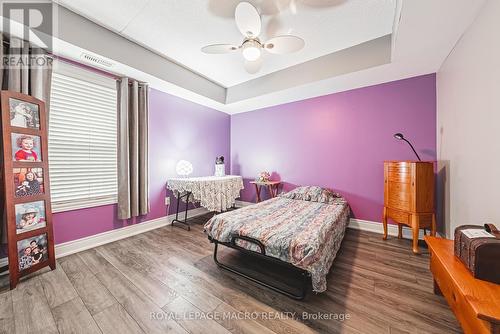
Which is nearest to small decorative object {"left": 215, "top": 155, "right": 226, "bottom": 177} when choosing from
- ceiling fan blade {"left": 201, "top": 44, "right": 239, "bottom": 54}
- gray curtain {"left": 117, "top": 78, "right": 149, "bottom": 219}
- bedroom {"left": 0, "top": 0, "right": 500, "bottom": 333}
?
bedroom {"left": 0, "top": 0, "right": 500, "bottom": 333}

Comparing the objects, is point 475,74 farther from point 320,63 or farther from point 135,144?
point 135,144

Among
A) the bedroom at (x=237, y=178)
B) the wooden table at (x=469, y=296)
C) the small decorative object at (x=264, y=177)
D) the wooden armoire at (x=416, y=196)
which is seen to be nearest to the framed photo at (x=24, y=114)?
the bedroom at (x=237, y=178)

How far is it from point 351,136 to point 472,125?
138cm

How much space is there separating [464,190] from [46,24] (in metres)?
4.30

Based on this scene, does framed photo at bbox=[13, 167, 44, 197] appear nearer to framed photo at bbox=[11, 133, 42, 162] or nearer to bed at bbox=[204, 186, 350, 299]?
framed photo at bbox=[11, 133, 42, 162]

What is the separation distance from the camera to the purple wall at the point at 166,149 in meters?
2.25

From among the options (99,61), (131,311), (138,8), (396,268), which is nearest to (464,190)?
(396,268)

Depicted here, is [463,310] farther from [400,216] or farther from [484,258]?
[400,216]

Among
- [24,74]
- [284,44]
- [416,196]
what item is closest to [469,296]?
[416,196]

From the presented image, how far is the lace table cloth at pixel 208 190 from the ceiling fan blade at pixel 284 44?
198 cm

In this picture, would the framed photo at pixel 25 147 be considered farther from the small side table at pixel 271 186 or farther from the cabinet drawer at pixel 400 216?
the cabinet drawer at pixel 400 216

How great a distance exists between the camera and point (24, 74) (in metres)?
Result: 1.79

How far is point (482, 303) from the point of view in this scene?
0.80 m

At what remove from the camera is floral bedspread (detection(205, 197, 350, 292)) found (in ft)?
4.64
